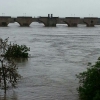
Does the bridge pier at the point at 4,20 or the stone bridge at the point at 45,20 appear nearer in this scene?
the bridge pier at the point at 4,20

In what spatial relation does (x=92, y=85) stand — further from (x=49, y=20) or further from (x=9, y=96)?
(x=49, y=20)

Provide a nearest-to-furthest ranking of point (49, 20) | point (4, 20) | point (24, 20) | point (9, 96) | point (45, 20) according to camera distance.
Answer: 1. point (9, 96)
2. point (4, 20)
3. point (24, 20)
4. point (49, 20)
5. point (45, 20)

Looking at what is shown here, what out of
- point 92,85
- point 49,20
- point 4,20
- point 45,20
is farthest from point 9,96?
point 45,20

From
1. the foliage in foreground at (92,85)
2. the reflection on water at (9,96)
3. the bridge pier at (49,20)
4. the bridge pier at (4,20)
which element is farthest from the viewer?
the bridge pier at (49,20)

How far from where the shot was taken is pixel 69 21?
291 ft

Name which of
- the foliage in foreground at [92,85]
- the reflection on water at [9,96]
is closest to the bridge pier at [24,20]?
the reflection on water at [9,96]

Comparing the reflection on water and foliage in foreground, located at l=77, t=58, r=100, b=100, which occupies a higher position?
foliage in foreground, located at l=77, t=58, r=100, b=100

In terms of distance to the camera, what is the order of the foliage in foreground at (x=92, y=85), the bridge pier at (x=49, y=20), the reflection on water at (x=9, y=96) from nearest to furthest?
the foliage in foreground at (x=92, y=85)
the reflection on water at (x=9, y=96)
the bridge pier at (x=49, y=20)

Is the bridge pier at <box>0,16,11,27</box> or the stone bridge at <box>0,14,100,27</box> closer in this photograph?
the bridge pier at <box>0,16,11,27</box>

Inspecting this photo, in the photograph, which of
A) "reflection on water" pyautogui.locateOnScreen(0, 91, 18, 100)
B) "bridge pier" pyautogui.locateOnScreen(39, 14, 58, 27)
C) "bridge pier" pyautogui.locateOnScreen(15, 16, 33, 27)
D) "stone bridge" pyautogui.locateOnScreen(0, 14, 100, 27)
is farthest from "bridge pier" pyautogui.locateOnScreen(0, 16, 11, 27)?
"reflection on water" pyautogui.locateOnScreen(0, 91, 18, 100)

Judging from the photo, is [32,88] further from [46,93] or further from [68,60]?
[68,60]

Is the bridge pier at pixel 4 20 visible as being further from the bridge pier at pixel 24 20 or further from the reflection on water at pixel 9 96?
the reflection on water at pixel 9 96

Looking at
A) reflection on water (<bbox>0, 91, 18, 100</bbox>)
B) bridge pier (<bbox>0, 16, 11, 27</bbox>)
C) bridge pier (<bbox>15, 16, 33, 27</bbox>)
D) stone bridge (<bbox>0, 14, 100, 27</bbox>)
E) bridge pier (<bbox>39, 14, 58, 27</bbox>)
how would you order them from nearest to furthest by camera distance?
reflection on water (<bbox>0, 91, 18, 100</bbox>)
bridge pier (<bbox>0, 16, 11, 27</bbox>)
stone bridge (<bbox>0, 14, 100, 27</bbox>)
bridge pier (<bbox>15, 16, 33, 27</bbox>)
bridge pier (<bbox>39, 14, 58, 27</bbox>)

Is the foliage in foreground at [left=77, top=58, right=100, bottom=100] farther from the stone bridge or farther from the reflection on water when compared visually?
the stone bridge
